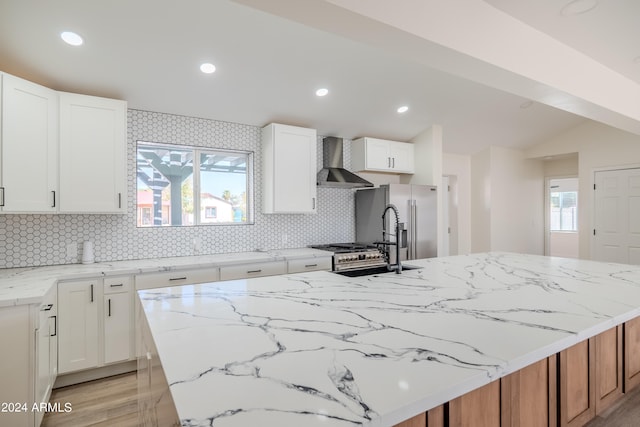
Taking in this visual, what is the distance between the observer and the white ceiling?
232cm

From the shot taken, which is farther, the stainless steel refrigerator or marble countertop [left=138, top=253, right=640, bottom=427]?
the stainless steel refrigerator

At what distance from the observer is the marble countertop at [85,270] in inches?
80.1

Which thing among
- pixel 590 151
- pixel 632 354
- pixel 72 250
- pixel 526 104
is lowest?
pixel 632 354

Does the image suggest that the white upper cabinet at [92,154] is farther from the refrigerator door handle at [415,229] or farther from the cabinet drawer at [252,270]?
the refrigerator door handle at [415,229]

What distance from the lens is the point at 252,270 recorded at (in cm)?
334

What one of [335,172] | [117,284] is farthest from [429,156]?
[117,284]

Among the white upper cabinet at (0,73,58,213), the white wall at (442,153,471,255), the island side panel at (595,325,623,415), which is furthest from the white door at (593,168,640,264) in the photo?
the white upper cabinet at (0,73,58,213)

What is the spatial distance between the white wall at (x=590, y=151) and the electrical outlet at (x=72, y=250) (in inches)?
289

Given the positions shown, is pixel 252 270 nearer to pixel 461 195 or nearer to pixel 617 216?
pixel 461 195

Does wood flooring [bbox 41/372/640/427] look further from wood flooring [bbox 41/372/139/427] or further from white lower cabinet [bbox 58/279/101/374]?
white lower cabinet [bbox 58/279/101/374]

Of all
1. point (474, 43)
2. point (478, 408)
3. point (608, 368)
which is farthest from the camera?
point (474, 43)

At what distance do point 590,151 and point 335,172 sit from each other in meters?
4.66

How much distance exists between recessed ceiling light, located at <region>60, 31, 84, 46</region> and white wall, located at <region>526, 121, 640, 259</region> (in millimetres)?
7094

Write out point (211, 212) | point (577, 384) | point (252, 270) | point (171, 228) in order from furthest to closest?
1. point (211, 212)
2. point (171, 228)
3. point (252, 270)
4. point (577, 384)
